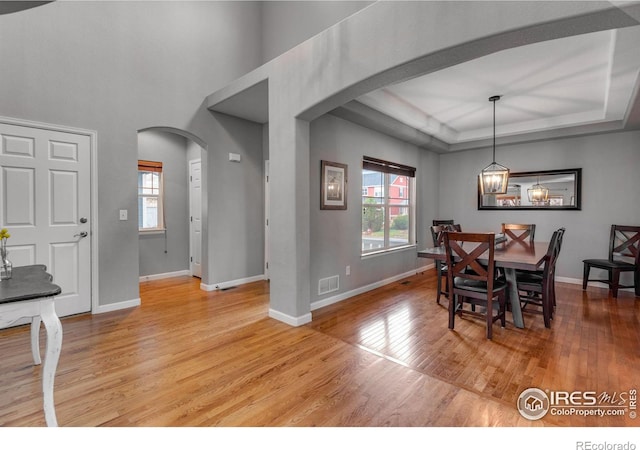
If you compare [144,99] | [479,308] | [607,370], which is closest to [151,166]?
[144,99]

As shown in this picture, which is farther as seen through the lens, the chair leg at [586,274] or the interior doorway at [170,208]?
the interior doorway at [170,208]

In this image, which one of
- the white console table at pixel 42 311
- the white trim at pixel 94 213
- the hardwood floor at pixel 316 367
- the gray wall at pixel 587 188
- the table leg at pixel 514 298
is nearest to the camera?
the white console table at pixel 42 311

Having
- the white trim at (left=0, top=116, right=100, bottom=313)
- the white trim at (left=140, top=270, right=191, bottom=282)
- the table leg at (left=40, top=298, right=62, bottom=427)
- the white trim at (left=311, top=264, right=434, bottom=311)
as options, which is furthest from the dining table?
the white trim at (left=140, top=270, right=191, bottom=282)

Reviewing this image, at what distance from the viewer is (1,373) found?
2158 mm

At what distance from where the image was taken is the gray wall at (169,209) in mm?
5098

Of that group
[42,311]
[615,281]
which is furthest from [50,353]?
[615,281]

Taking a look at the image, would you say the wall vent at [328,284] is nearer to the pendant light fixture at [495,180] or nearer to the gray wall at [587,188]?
the pendant light fixture at [495,180]

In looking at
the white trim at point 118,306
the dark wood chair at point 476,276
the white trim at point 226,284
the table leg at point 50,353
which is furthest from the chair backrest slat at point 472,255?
the white trim at point 118,306

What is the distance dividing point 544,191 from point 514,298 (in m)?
3.10

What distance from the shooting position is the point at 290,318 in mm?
3104

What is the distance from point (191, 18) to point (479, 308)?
5203mm

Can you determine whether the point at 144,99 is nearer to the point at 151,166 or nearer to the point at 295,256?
the point at 151,166

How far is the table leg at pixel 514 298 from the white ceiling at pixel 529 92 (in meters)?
2.07

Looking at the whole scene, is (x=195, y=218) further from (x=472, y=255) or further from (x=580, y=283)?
(x=580, y=283)
